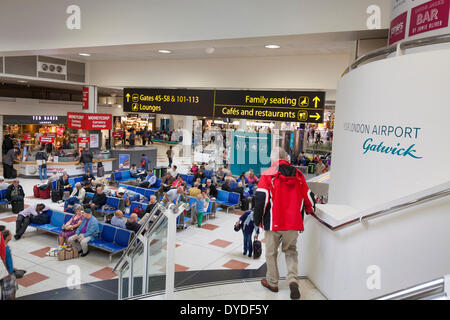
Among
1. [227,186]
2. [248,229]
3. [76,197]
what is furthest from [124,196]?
[248,229]

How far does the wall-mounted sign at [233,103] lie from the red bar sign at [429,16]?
13.8ft

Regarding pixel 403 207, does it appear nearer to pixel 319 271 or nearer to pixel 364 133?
pixel 364 133

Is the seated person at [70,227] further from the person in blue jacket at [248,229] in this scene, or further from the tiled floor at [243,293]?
the tiled floor at [243,293]

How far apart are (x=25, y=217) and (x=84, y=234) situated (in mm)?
2199

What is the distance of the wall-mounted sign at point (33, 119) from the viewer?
72.3 feet

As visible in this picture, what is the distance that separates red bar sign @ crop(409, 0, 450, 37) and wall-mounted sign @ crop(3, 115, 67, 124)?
77.3 ft

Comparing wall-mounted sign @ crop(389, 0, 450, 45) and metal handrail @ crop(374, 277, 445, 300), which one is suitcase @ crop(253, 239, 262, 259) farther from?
metal handrail @ crop(374, 277, 445, 300)

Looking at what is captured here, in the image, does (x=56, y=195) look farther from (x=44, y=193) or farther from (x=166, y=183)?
(x=166, y=183)

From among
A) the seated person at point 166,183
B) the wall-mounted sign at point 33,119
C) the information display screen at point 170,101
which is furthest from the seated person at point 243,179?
the wall-mounted sign at point 33,119

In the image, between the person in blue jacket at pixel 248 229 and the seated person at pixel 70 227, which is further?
the person in blue jacket at pixel 248 229

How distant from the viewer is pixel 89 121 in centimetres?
1528

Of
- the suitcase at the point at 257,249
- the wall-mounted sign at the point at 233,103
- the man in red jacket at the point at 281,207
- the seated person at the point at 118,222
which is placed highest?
the wall-mounted sign at the point at 233,103

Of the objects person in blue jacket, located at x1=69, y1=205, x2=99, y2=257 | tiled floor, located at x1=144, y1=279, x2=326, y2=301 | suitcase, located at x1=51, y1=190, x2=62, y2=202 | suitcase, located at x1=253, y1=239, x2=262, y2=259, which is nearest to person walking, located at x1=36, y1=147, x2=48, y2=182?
suitcase, located at x1=51, y1=190, x2=62, y2=202

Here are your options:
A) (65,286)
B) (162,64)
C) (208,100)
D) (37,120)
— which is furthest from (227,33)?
(37,120)
